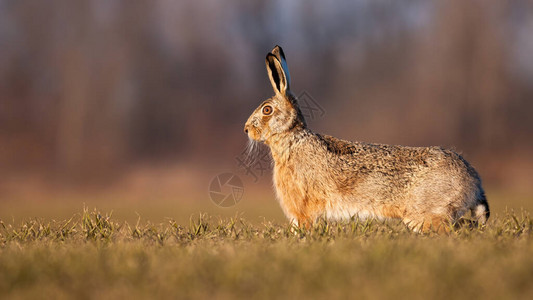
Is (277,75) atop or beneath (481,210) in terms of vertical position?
atop

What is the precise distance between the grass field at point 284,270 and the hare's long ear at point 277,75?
2.83 metres

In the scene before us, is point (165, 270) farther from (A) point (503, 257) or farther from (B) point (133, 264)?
(A) point (503, 257)

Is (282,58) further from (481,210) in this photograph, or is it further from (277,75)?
(481,210)

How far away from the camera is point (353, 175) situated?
6.74 meters

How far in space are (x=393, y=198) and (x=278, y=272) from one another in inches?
143

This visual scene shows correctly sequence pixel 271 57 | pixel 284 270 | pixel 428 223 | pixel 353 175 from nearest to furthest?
pixel 284 270 < pixel 428 223 < pixel 353 175 < pixel 271 57

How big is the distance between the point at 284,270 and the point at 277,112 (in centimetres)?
415

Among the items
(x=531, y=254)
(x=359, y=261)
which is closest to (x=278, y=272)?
(x=359, y=261)

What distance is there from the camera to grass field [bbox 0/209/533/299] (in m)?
2.91

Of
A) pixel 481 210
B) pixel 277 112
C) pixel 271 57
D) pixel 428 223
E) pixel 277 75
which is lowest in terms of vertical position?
pixel 428 223

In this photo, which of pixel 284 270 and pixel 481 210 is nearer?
pixel 284 270

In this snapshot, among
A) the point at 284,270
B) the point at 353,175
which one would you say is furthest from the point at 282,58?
the point at 284,270

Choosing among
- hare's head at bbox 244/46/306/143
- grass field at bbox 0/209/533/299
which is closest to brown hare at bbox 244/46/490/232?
hare's head at bbox 244/46/306/143

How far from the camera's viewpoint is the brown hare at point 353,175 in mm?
6277
